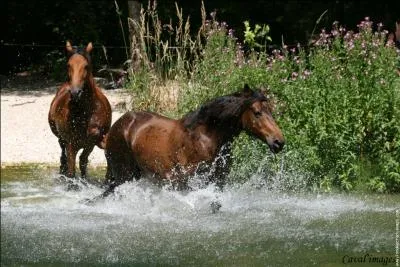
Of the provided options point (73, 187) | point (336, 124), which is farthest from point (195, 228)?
point (336, 124)

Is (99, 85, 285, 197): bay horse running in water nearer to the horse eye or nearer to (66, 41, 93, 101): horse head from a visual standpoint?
the horse eye

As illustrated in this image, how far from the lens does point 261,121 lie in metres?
7.28

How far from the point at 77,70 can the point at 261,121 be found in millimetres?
2317

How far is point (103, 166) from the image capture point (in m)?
10.8

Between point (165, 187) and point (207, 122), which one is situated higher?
point (207, 122)

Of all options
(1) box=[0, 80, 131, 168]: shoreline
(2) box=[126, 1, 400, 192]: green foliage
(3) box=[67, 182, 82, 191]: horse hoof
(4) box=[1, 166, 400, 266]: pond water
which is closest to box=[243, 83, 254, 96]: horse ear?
(4) box=[1, 166, 400, 266]: pond water

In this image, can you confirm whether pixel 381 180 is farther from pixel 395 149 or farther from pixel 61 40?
pixel 61 40

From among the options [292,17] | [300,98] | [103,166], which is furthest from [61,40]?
[300,98]

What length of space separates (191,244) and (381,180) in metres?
3.14

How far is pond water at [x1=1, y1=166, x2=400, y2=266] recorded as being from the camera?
6184 millimetres

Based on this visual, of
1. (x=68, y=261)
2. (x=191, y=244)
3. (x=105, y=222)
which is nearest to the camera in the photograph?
(x=68, y=261)

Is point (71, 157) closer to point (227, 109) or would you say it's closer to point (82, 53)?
point (82, 53)

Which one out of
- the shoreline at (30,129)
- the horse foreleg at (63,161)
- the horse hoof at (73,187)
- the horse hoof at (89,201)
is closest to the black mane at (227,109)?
the horse hoof at (89,201)

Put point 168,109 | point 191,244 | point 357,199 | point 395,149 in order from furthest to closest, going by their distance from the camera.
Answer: point 168,109
point 395,149
point 357,199
point 191,244
